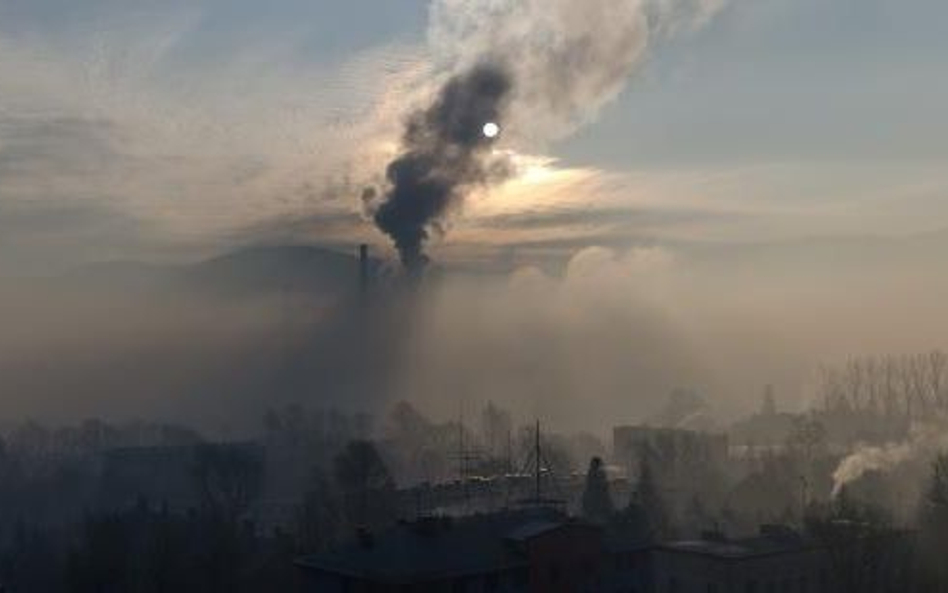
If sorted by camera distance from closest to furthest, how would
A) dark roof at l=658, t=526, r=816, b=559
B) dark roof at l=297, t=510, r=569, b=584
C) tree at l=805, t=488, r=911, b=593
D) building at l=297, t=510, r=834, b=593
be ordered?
1. dark roof at l=297, t=510, r=569, b=584
2. building at l=297, t=510, r=834, b=593
3. tree at l=805, t=488, r=911, b=593
4. dark roof at l=658, t=526, r=816, b=559

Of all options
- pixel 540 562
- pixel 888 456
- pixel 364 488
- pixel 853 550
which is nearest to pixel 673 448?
pixel 888 456

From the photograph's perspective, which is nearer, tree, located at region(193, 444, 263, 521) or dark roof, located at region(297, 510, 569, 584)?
dark roof, located at region(297, 510, 569, 584)

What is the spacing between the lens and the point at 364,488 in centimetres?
6525

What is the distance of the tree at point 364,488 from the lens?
62.0 meters

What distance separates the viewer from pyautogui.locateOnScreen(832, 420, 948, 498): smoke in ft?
256

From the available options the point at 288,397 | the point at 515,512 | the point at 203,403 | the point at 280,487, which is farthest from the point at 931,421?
the point at 203,403

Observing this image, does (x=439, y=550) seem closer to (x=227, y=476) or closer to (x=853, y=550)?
(x=853, y=550)

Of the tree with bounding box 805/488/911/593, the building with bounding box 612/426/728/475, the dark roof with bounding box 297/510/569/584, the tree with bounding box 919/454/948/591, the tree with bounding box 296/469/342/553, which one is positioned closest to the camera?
the dark roof with bounding box 297/510/569/584

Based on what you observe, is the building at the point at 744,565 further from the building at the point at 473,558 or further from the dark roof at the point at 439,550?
the dark roof at the point at 439,550

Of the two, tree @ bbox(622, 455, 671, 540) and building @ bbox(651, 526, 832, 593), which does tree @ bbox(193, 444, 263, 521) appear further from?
building @ bbox(651, 526, 832, 593)

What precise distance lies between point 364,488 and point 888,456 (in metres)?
46.6

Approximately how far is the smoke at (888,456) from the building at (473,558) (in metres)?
37.6

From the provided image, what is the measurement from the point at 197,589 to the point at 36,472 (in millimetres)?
68921

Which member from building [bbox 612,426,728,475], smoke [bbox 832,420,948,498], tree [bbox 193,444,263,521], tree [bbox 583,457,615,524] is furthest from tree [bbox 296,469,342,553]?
smoke [bbox 832,420,948,498]
